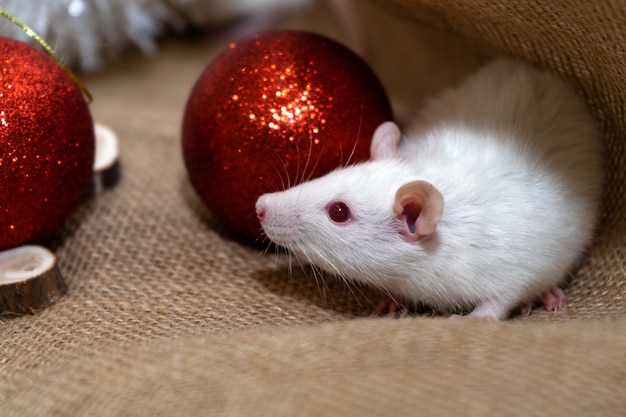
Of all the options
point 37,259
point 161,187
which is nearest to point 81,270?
point 37,259

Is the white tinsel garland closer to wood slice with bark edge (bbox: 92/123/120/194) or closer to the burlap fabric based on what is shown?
wood slice with bark edge (bbox: 92/123/120/194)

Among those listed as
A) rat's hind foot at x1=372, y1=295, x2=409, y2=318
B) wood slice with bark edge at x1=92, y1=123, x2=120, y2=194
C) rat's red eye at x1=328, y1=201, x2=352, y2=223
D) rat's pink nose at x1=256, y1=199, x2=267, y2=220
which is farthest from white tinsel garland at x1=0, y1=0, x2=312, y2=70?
rat's hind foot at x1=372, y1=295, x2=409, y2=318

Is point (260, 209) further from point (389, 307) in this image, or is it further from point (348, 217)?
point (389, 307)

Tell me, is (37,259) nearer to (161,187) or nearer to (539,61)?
(161,187)

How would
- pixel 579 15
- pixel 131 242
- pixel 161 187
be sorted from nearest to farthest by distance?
pixel 579 15
pixel 131 242
pixel 161 187

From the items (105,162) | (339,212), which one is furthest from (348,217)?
(105,162)

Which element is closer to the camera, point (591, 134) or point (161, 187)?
point (591, 134)
